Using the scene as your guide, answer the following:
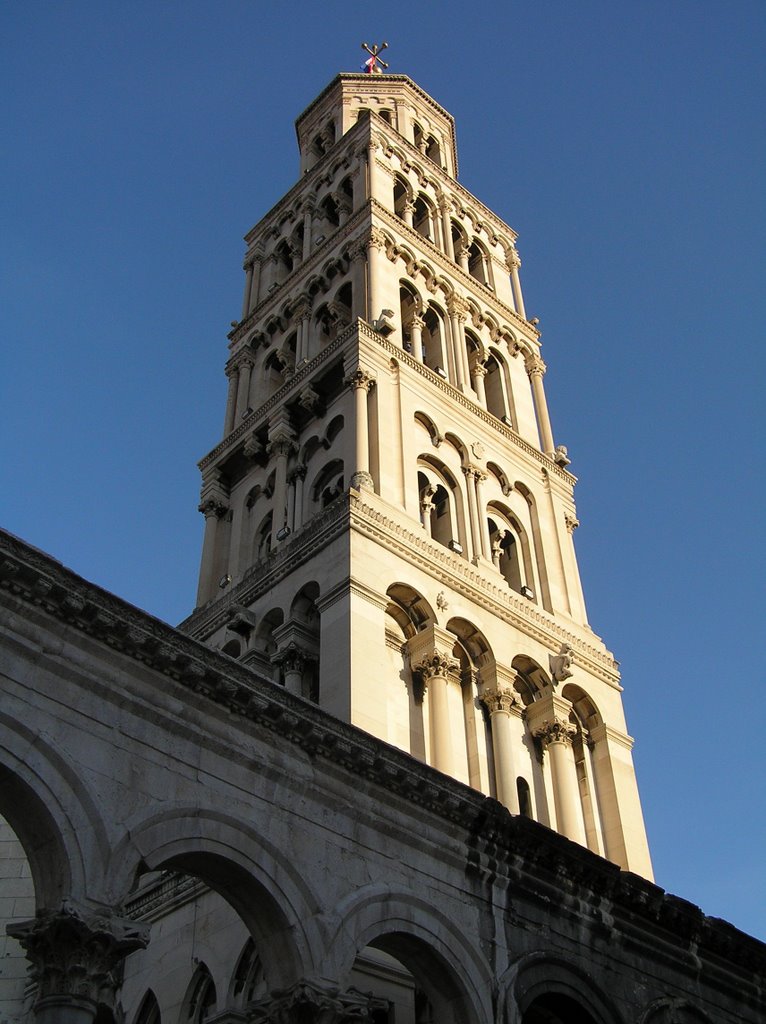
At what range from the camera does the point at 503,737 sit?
99.3 feet

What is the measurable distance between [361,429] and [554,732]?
1011cm

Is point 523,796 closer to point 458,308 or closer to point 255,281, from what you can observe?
point 458,308

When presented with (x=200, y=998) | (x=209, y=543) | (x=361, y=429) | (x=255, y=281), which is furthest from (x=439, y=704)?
(x=255, y=281)

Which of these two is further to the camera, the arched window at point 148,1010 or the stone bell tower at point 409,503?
the stone bell tower at point 409,503

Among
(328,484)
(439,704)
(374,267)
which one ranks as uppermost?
(374,267)

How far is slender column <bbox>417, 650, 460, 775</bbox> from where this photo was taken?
28156mm

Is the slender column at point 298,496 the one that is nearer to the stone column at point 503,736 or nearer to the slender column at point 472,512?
the slender column at point 472,512

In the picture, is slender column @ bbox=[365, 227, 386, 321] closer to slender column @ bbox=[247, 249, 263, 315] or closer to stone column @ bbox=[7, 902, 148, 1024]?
slender column @ bbox=[247, 249, 263, 315]

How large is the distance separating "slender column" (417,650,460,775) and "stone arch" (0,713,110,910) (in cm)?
1385

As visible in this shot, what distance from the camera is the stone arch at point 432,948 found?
17859mm

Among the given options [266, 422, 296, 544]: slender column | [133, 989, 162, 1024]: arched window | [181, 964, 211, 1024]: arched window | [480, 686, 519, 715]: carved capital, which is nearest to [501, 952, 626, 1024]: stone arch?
[181, 964, 211, 1024]: arched window

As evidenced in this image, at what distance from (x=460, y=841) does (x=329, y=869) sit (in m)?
3.27

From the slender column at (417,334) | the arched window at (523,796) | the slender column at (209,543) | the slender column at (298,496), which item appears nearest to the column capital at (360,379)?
the slender column at (298,496)

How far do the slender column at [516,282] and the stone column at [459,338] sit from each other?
4960mm
